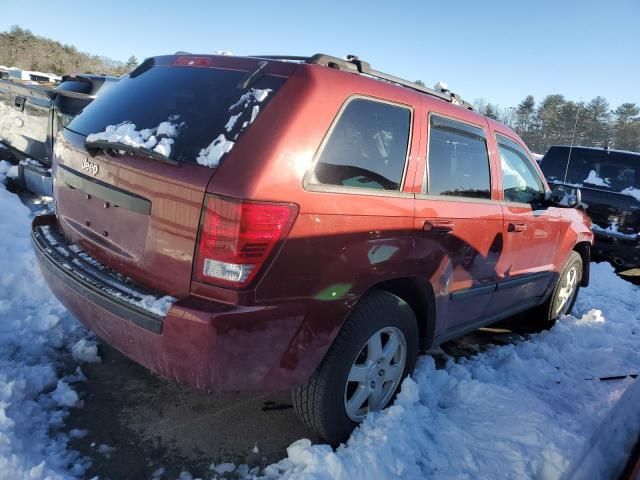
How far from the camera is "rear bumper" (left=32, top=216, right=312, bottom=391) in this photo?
1.92 metres

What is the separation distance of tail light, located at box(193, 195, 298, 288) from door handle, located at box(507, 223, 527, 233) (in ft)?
7.03

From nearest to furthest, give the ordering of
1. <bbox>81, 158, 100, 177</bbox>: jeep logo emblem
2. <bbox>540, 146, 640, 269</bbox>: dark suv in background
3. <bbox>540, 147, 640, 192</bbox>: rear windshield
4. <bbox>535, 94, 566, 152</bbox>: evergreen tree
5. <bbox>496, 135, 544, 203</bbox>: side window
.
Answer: <bbox>81, 158, 100, 177</bbox>: jeep logo emblem, <bbox>496, 135, 544, 203</bbox>: side window, <bbox>540, 146, 640, 269</bbox>: dark suv in background, <bbox>540, 147, 640, 192</bbox>: rear windshield, <bbox>535, 94, 566, 152</bbox>: evergreen tree

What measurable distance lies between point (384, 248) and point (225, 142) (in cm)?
94

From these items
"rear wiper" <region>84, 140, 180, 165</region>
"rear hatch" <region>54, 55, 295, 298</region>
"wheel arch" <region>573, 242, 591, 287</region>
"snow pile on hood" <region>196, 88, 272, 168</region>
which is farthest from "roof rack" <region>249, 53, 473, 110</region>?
"wheel arch" <region>573, 242, 591, 287</region>

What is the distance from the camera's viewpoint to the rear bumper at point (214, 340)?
75.7 inches

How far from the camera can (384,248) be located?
93.5 inches

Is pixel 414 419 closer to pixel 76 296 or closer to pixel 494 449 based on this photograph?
pixel 494 449

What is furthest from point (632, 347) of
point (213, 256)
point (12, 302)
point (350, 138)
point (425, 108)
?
point (12, 302)

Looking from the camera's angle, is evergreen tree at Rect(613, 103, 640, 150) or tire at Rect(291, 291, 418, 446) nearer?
tire at Rect(291, 291, 418, 446)

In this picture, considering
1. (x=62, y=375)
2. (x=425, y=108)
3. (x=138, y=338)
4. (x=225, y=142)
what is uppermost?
(x=425, y=108)

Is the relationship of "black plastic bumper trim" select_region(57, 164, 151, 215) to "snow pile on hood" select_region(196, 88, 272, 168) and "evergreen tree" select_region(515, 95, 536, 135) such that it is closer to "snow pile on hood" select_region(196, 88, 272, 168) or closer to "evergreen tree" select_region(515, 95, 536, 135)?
"snow pile on hood" select_region(196, 88, 272, 168)

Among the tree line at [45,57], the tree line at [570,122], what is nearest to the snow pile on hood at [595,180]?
the tree line at [570,122]

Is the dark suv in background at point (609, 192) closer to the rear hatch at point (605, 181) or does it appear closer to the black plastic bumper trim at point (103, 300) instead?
the rear hatch at point (605, 181)

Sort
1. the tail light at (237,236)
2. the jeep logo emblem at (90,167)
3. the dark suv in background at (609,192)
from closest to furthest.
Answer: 1. the tail light at (237,236)
2. the jeep logo emblem at (90,167)
3. the dark suv in background at (609,192)
